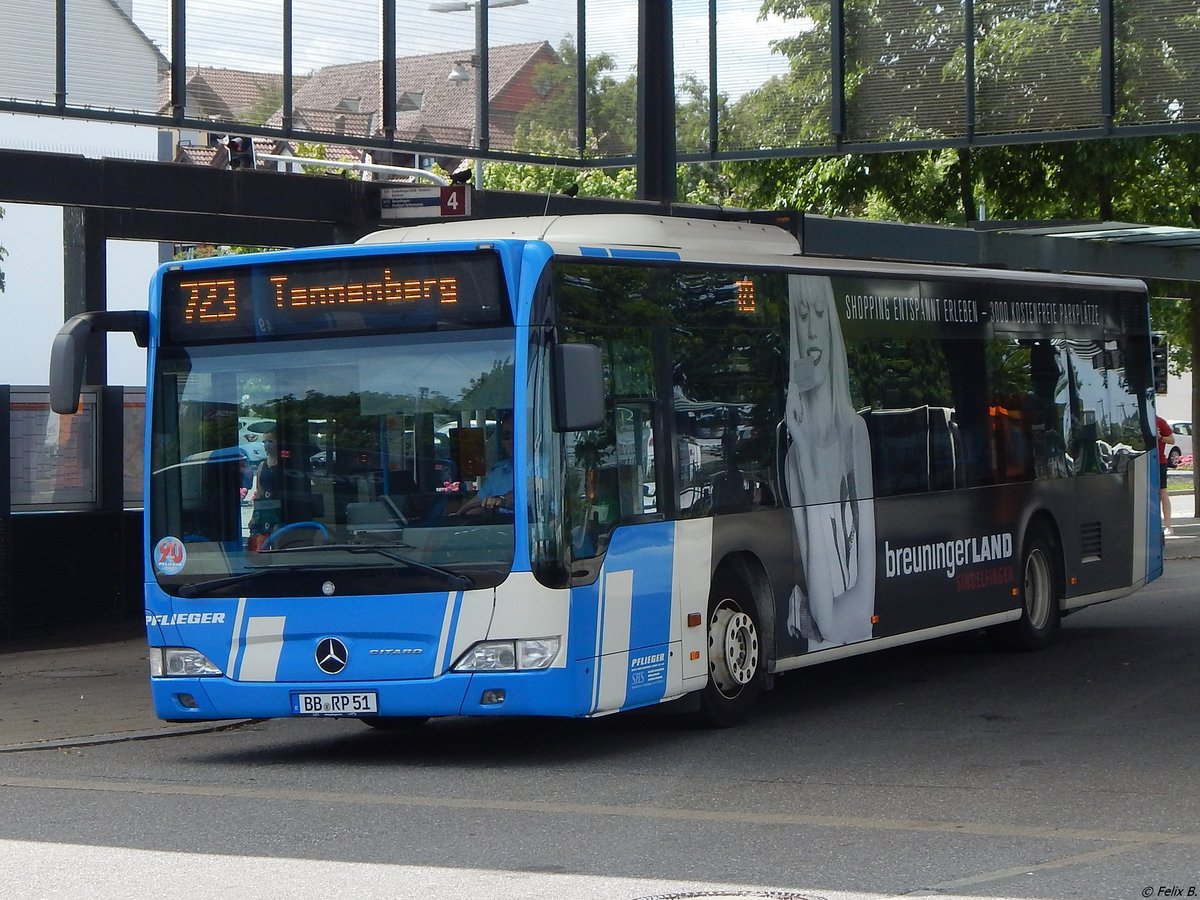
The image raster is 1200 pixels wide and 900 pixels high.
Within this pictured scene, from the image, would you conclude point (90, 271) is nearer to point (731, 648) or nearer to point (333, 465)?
point (333, 465)

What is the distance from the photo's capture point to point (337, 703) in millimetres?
10117

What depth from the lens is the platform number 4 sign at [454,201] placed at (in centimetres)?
1516

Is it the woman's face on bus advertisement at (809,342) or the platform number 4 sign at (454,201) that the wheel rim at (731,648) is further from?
the platform number 4 sign at (454,201)

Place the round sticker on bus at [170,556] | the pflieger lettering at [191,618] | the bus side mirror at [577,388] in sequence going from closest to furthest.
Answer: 1. the bus side mirror at [577,388]
2. the pflieger lettering at [191,618]
3. the round sticker on bus at [170,556]

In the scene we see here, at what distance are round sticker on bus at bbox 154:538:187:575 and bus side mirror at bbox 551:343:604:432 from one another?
2.25 meters

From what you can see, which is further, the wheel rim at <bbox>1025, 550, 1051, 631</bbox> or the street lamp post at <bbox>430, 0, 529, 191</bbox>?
the street lamp post at <bbox>430, 0, 529, 191</bbox>

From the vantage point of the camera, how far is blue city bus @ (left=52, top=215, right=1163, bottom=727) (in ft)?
32.3

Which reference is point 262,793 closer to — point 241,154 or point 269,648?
point 269,648

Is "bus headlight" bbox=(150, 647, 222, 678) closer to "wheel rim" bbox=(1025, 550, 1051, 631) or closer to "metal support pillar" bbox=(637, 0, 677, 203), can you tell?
"metal support pillar" bbox=(637, 0, 677, 203)

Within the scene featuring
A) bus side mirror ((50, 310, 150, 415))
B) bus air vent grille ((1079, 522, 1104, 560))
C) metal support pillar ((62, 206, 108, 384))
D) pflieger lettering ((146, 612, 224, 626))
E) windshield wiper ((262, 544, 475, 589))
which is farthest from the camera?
metal support pillar ((62, 206, 108, 384))

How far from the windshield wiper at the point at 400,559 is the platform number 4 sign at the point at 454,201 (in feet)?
18.1

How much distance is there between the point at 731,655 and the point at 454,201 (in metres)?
5.39

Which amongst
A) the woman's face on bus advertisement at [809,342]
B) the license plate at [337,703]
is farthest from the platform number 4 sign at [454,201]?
the license plate at [337,703]

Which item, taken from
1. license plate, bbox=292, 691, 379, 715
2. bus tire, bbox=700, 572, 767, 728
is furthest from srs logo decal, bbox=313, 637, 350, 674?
bus tire, bbox=700, 572, 767, 728
